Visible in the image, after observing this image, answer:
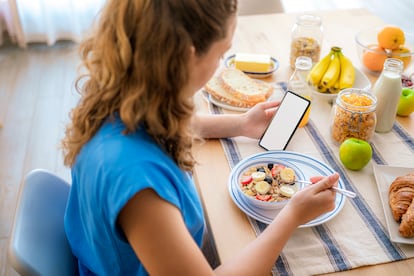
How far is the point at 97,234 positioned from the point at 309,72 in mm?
821

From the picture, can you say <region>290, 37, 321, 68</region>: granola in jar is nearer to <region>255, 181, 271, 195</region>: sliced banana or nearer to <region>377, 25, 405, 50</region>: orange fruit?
<region>377, 25, 405, 50</region>: orange fruit

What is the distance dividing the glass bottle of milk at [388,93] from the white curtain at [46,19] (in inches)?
95.5

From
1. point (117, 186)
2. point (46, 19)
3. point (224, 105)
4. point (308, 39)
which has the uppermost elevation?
point (117, 186)

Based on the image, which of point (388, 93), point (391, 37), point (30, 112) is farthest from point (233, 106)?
point (30, 112)

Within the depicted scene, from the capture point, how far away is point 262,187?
0.97 m

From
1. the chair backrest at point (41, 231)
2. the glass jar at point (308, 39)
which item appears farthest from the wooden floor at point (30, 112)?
the glass jar at point (308, 39)

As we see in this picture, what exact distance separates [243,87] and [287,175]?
1.38ft

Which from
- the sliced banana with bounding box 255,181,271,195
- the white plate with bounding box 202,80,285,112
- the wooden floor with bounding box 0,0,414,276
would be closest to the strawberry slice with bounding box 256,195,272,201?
the sliced banana with bounding box 255,181,271,195

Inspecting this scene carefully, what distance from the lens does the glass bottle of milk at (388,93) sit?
1172mm

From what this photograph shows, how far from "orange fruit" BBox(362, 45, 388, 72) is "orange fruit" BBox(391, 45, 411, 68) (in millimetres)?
30

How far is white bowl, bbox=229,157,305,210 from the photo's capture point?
927 millimetres

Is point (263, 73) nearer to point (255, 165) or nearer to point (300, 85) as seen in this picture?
point (300, 85)

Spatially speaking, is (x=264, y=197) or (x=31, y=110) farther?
(x=31, y=110)

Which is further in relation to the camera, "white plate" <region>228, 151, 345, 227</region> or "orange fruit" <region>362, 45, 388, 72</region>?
"orange fruit" <region>362, 45, 388, 72</region>
